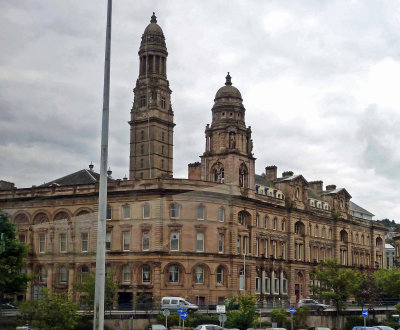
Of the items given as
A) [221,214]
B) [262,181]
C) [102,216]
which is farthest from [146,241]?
[102,216]

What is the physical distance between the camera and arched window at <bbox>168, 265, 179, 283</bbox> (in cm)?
8038

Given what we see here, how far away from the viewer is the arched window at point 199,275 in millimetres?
81956

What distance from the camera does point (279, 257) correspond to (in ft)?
323

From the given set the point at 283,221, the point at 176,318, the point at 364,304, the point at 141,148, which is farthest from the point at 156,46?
the point at 176,318

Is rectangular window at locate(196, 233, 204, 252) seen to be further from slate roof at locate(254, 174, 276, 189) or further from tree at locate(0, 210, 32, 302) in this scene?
tree at locate(0, 210, 32, 302)

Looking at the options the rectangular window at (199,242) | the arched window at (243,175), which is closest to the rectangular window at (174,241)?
the rectangular window at (199,242)

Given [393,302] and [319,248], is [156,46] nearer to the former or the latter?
[319,248]

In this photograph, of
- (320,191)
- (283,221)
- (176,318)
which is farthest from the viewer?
(320,191)

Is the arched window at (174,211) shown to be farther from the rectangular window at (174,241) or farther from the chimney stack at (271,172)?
the chimney stack at (271,172)

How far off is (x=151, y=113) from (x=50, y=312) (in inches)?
2864

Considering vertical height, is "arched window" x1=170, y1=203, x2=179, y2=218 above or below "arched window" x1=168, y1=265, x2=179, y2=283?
above

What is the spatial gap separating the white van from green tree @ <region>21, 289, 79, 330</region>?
80.3 ft

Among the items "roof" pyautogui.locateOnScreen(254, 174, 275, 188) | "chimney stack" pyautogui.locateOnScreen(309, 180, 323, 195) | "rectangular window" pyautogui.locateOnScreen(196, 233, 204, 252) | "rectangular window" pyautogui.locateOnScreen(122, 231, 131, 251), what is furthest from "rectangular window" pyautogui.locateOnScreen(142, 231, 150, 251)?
"chimney stack" pyautogui.locateOnScreen(309, 180, 323, 195)

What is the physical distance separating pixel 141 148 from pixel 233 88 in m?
22.9
